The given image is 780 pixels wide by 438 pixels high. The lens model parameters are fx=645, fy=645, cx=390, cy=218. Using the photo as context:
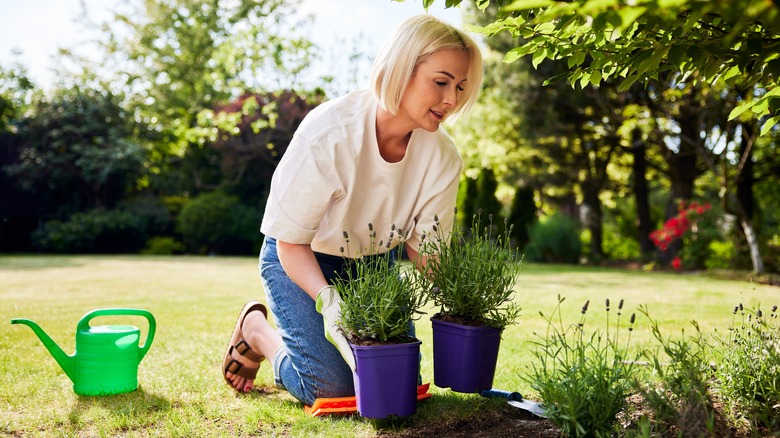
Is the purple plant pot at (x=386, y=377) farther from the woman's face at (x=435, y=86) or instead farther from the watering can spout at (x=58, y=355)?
the watering can spout at (x=58, y=355)

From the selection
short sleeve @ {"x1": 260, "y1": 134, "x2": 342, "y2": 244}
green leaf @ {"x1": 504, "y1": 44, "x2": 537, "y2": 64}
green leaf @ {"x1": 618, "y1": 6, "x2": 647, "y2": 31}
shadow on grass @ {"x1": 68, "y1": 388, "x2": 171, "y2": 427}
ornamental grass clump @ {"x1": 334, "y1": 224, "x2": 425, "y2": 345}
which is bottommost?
shadow on grass @ {"x1": 68, "y1": 388, "x2": 171, "y2": 427}

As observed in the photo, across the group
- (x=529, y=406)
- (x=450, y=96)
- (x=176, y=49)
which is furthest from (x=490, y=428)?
(x=176, y=49)

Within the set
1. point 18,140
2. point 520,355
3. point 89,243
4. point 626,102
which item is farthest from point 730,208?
point 18,140

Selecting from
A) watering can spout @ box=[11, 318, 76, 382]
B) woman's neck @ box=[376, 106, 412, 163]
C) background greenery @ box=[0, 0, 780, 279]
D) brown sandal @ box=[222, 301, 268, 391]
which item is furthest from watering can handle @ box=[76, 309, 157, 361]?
background greenery @ box=[0, 0, 780, 279]

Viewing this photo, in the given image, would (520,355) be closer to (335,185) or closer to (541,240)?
(335,185)

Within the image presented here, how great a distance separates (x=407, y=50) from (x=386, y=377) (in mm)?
1238

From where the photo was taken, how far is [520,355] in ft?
12.5

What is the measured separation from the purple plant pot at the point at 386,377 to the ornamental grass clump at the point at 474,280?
0.30 m

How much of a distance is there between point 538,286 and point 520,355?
4808 millimetres

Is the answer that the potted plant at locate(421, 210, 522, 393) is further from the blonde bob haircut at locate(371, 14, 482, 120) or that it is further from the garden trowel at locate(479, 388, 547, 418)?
the blonde bob haircut at locate(371, 14, 482, 120)

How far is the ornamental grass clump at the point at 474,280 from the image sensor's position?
7.86 ft

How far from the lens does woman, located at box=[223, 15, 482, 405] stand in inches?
100

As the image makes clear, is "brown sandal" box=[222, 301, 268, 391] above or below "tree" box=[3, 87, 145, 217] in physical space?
below

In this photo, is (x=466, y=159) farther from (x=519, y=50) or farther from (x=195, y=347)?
(x=519, y=50)
